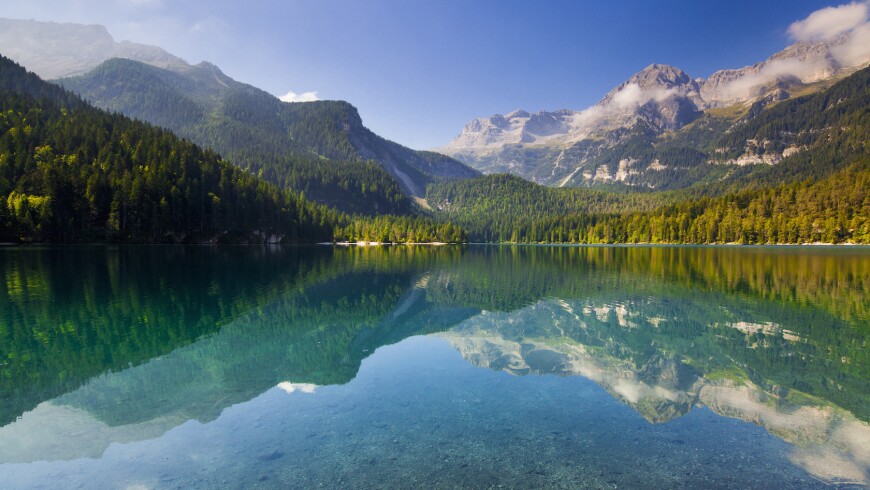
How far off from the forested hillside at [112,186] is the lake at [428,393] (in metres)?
93.6

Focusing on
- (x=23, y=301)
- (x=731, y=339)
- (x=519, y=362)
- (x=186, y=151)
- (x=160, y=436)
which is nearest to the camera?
(x=160, y=436)

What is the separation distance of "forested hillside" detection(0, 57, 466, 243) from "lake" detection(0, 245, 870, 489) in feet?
307

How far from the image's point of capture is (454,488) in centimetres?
1038

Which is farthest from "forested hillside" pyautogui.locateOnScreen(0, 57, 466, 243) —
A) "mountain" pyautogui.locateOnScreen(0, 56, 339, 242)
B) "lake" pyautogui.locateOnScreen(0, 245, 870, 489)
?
"lake" pyautogui.locateOnScreen(0, 245, 870, 489)

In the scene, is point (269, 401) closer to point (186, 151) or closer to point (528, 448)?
point (528, 448)

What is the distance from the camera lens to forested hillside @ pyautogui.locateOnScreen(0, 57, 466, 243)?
106m

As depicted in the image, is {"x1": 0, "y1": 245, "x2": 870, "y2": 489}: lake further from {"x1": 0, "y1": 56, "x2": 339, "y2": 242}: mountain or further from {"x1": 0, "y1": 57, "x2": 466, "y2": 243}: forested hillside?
{"x1": 0, "y1": 56, "x2": 339, "y2": 242}: mountain

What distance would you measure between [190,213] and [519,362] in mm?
144012

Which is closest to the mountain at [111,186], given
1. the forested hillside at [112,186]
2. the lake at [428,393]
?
the forested hillside at [112,186]

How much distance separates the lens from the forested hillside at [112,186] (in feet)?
347

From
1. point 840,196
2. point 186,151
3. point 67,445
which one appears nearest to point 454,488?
point 67,445

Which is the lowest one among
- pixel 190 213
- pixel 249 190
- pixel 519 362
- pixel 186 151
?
pixel 519 362

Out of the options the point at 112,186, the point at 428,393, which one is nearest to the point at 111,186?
the point at 112,186

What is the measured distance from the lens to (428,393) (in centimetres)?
1789
